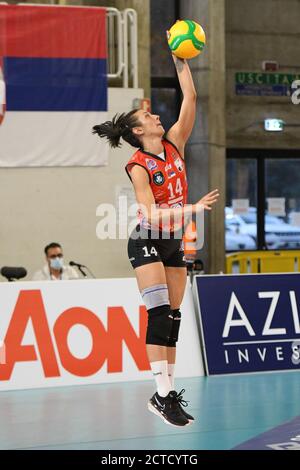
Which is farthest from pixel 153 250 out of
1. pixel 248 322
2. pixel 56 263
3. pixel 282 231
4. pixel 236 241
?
pixel 282 231

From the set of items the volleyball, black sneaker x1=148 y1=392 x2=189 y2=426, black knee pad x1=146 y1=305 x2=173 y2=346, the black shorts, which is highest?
the volleyball

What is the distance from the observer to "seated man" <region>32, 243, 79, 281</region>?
14.1 m

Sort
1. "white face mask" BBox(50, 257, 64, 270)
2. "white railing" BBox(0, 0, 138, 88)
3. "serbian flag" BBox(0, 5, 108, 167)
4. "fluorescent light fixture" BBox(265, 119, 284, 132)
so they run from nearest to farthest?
"white face mask" BBox(50, 257, 64, 270) < "serbian flag" BBox(0, 5, 108, 167) < "white railing" BBox(0, 0, 138, 88) < "fluorescent light fixture" BBox(265, 119, 284, 132)

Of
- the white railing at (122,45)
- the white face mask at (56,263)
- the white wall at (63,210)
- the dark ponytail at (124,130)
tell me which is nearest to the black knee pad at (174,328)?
the dark ponytail at (124,130)

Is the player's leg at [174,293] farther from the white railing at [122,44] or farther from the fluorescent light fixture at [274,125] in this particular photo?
the fluorescent light fixture at [274,125]

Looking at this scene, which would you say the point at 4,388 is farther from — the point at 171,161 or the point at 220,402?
the point at 171,161

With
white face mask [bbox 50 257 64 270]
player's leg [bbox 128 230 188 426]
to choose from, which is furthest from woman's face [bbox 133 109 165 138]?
white face mask [bbox 50 257 64 270]

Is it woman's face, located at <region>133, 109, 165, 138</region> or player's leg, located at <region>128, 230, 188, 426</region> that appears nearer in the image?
player's leg, located at <region>128, 230, 188, 426</region>

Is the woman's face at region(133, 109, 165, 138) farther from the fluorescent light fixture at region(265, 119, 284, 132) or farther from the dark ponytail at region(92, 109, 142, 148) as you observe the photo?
the fluorescent light fixture at region(265, 119, 284, 132)

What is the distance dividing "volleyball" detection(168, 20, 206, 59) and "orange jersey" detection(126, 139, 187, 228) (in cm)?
83

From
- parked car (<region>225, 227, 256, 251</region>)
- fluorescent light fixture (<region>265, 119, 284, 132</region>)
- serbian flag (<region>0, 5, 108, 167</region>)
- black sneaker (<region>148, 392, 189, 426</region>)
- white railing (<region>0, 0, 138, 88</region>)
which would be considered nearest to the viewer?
black sneaker (<region>148, 392, 189, 426</region>)

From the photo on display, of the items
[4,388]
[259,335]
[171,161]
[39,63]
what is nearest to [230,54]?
[39,63]

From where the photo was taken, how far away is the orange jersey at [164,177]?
808 cm

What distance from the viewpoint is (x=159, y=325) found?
26.5ft
